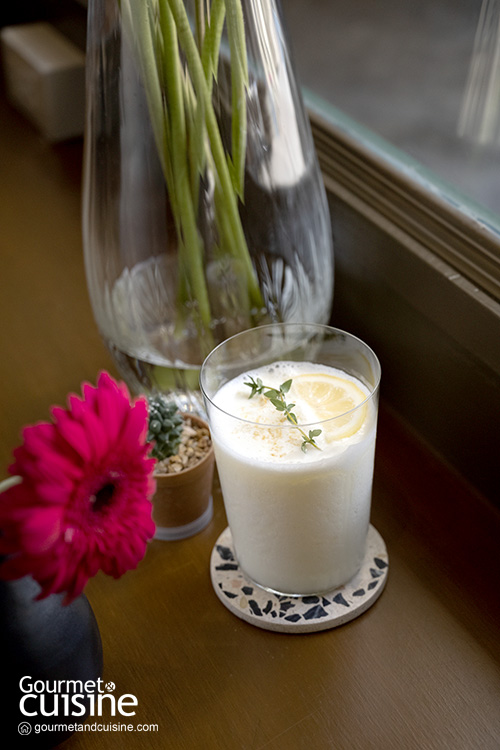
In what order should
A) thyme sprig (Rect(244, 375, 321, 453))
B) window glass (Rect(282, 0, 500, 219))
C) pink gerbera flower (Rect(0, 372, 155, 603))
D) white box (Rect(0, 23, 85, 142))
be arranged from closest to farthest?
pink gerbera flower (Rect(0, 372, 155, 603)), thyme sprig (Rect(244, 375, 321, 453)), window glass (Rect(282, 0, 500, 219)), white box (Rect(0, 23, 85, 142))

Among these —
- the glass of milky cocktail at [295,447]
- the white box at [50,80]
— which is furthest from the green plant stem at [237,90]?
the white box at [50,80]

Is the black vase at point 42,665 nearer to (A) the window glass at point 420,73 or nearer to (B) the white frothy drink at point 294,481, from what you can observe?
(B) the white frothy drink at point 294,481

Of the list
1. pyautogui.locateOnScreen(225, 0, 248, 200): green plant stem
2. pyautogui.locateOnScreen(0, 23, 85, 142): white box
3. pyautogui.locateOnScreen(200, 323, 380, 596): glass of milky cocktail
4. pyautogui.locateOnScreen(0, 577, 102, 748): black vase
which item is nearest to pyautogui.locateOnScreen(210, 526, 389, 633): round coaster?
pyautogui.locateOnScreen(200, 323, 380, 596): glass of milky cocktail

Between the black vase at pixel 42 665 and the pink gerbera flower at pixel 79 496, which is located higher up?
the pink gerbera flower at pixel 79 496

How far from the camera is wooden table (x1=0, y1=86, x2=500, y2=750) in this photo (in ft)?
1.53

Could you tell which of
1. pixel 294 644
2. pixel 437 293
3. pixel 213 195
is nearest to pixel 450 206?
pixel 437 293

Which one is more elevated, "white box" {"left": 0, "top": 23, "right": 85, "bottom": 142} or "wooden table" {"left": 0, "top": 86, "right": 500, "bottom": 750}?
"white box" {"left": 0, "top": 23, "right": 85, "bottom": 142}

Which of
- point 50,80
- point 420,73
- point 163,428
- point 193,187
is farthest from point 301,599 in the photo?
point 50,80

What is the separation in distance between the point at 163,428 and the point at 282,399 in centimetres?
11

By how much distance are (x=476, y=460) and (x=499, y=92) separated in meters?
0.32

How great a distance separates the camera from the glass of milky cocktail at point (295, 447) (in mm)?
469

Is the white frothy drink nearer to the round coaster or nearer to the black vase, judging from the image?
the round coaster

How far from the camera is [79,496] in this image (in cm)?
34

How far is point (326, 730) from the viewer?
1.52 ft
